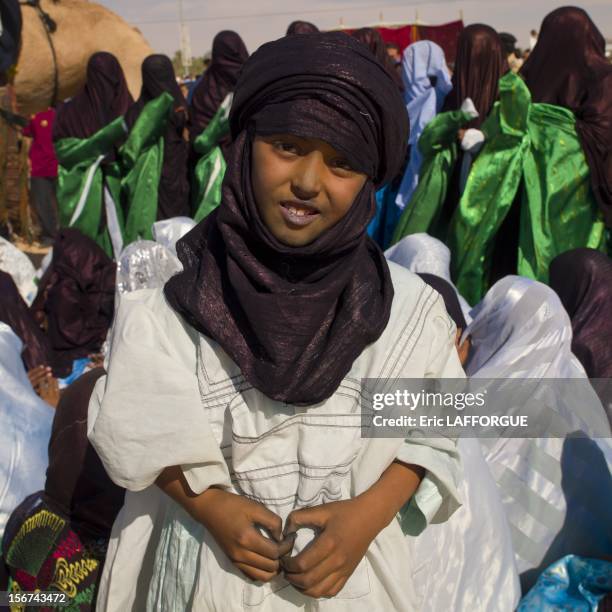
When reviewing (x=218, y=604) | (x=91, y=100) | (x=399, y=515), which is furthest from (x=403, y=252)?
(x=91, y=100)

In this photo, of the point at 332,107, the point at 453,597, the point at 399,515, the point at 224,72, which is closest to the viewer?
the point at 332,107

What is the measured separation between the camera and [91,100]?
5574 millimetres

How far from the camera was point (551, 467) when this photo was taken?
6.23 feet

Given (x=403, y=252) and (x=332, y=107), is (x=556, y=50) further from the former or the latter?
(x=332, y=107)

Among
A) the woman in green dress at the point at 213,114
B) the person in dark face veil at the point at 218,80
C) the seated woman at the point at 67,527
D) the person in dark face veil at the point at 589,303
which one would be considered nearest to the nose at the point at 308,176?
the seated woman at the point at 67,527

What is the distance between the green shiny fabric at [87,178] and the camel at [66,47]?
330cm

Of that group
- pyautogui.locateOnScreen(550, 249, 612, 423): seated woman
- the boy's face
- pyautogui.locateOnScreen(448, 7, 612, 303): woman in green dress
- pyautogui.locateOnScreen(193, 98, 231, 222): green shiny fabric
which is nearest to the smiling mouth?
the boy's face

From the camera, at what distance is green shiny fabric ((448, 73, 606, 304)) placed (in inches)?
146

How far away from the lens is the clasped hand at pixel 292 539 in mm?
955

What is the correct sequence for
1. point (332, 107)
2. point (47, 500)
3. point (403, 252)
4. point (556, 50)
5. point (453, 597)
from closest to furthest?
point (332, 107) < point (453, 597) < point (47, 500) < point (403, 252) < point (556, 50)

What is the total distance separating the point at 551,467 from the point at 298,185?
50.1 inches

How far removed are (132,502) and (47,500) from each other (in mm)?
747

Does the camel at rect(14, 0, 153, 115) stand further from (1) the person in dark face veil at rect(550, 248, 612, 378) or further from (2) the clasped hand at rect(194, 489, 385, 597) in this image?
(2) the clasped hand at rect(194, 489, 385, 597)

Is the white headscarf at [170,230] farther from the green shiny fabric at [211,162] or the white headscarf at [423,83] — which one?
the white headscarf at [423,83]
